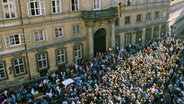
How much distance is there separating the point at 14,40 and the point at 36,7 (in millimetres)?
5183

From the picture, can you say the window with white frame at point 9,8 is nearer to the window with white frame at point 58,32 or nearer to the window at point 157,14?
the window with white frame at point 58,32

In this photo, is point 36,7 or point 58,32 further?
point 58,32

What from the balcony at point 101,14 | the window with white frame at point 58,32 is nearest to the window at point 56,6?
the window with white frame at point 58,32

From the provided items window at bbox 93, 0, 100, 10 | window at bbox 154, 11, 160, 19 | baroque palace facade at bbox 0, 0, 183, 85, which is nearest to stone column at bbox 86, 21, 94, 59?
baroque palace facade at bbox 0, 0, 183, 85

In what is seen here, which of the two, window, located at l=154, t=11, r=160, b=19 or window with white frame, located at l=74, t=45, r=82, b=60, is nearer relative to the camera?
window with white frame, located at l=74, t=45, r=82, b=60

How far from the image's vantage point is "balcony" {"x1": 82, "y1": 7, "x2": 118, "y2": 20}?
105ft

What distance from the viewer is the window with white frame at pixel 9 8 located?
26.0 meters

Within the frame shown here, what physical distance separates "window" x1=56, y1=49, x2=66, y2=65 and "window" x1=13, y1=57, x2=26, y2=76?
511cm

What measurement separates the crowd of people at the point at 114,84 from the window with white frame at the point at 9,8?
8.96m

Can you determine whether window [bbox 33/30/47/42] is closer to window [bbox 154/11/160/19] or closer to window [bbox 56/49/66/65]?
window [bbox 56/49/66/65]

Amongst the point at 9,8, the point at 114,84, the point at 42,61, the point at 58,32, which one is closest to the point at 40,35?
the point at 58,32

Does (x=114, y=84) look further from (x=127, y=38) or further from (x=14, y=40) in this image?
(x=127, y=38)

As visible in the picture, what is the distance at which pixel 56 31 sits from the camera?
31.0 meters

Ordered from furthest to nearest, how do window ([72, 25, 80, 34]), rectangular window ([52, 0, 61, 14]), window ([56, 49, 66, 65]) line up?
window ([72, 25, 80, 34])
window ([56, 49, 66, 65])
rectangular window ([52, 0, 61, 14])
